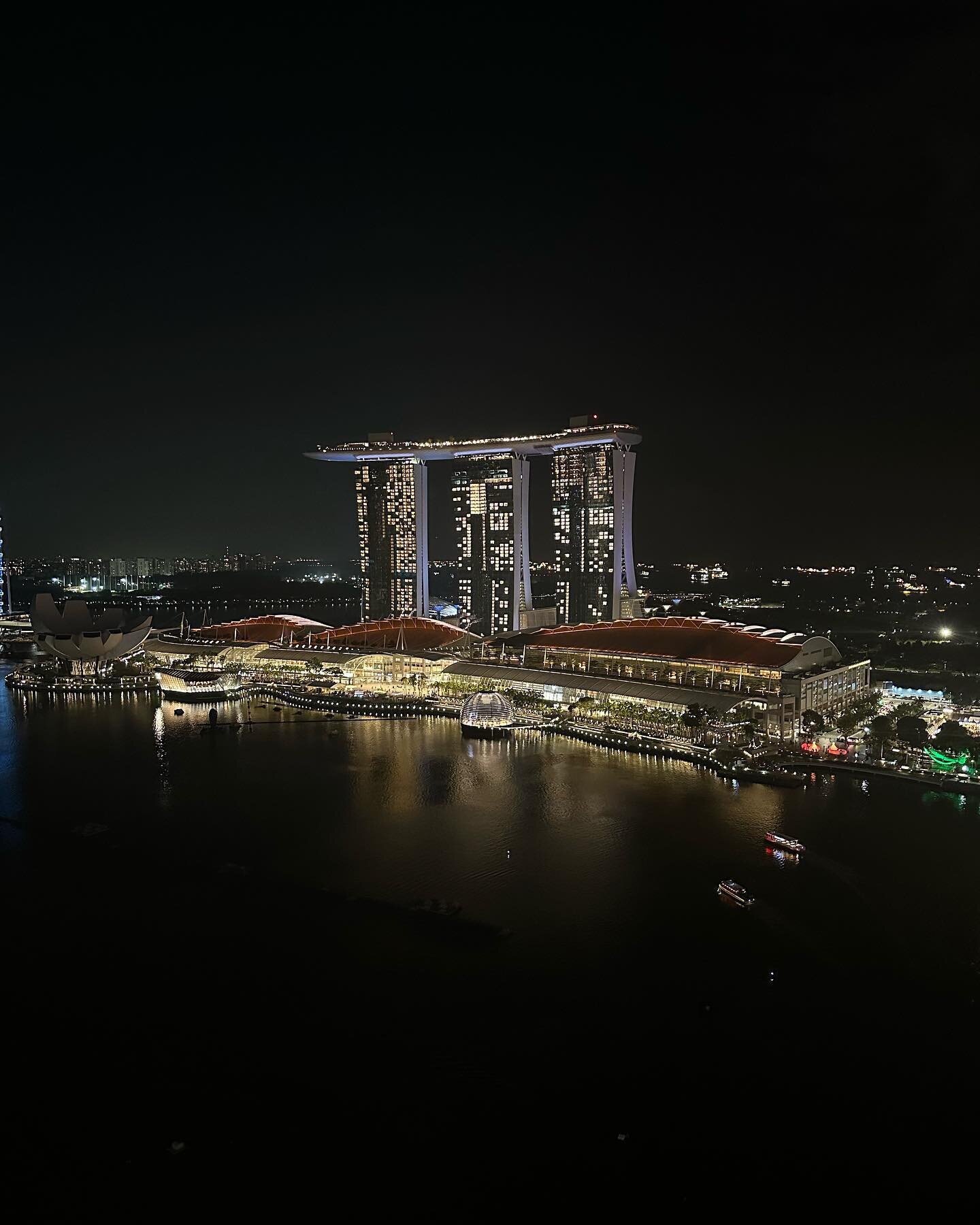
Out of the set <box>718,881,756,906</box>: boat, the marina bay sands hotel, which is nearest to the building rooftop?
the marina bay sands hotel

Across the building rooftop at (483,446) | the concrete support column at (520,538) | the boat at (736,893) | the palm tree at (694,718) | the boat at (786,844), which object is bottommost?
the boat at (736,893)

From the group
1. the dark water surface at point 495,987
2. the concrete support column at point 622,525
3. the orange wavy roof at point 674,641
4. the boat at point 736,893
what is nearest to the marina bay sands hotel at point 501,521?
the concrete support column at point 622,525

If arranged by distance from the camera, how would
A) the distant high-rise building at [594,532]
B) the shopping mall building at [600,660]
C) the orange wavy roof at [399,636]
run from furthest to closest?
the distant high-rise building at [594,532], the orange wavy roof at [399,636], the shopping mall building at [600,660]

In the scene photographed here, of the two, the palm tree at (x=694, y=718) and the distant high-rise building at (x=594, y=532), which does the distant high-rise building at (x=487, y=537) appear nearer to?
the distant high-rise building at (x=594, y=532)

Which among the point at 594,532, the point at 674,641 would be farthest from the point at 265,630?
the point at 674,641

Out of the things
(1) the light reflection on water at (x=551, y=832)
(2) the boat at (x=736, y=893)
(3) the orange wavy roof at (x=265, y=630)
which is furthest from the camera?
(3) the orange wavy roof at (x=265, y=630)

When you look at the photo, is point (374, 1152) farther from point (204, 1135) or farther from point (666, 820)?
point (666, 820)

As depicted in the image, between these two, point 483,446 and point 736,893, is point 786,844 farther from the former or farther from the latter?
point 483,446
